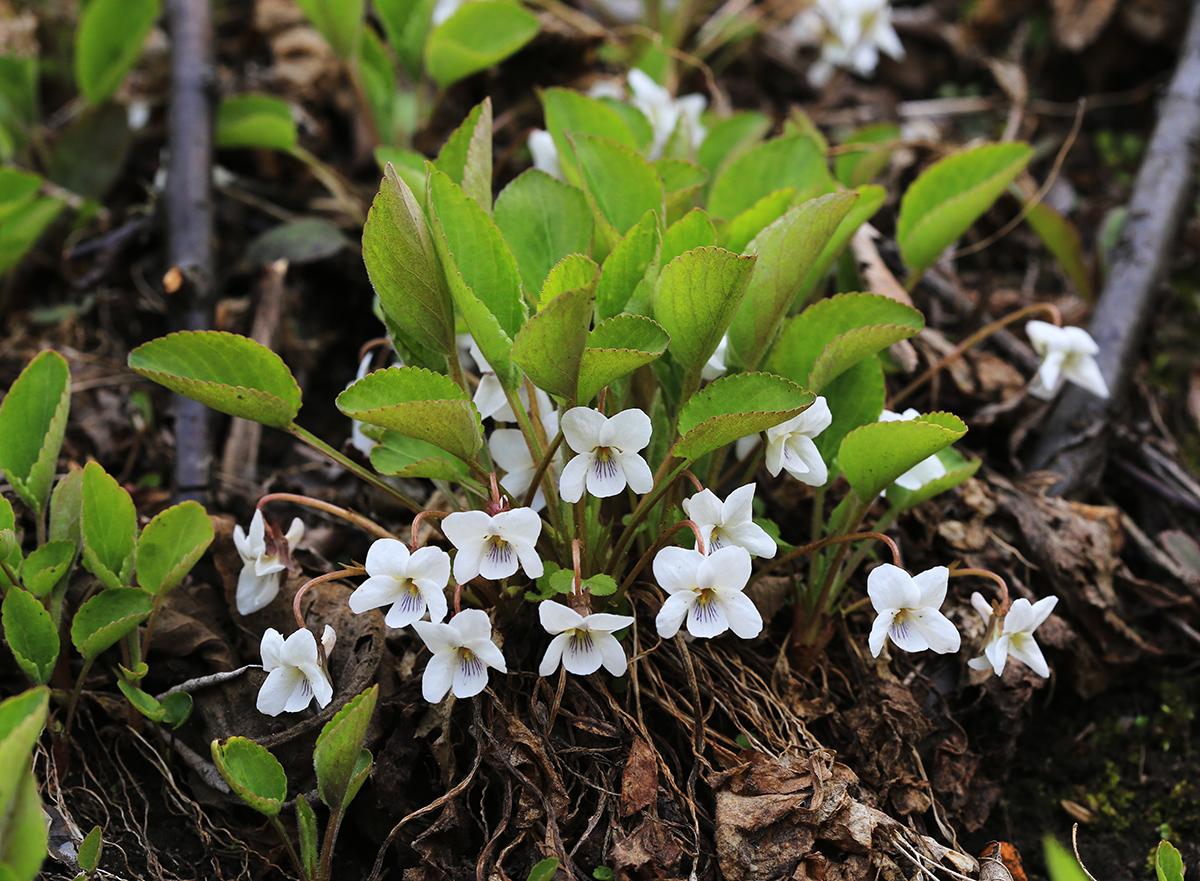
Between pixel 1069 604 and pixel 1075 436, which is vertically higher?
pixel 1075 436

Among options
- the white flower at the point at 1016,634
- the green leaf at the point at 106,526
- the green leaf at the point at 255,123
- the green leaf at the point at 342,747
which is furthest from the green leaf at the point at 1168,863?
the green leaf at the point at 255,123

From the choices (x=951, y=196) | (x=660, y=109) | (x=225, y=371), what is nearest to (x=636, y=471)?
(x=225, y=371)

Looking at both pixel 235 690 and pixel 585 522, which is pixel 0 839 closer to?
pixel 235 690

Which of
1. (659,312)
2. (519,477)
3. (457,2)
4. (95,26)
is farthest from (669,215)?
(95,26)

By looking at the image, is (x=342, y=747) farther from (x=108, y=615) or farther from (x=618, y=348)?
(x=618, y=348)

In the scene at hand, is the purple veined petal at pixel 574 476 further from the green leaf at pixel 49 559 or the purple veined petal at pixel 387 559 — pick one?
the green leaf at pixel 49 559

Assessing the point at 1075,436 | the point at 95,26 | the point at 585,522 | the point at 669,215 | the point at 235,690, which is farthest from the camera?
the point at 95,26
